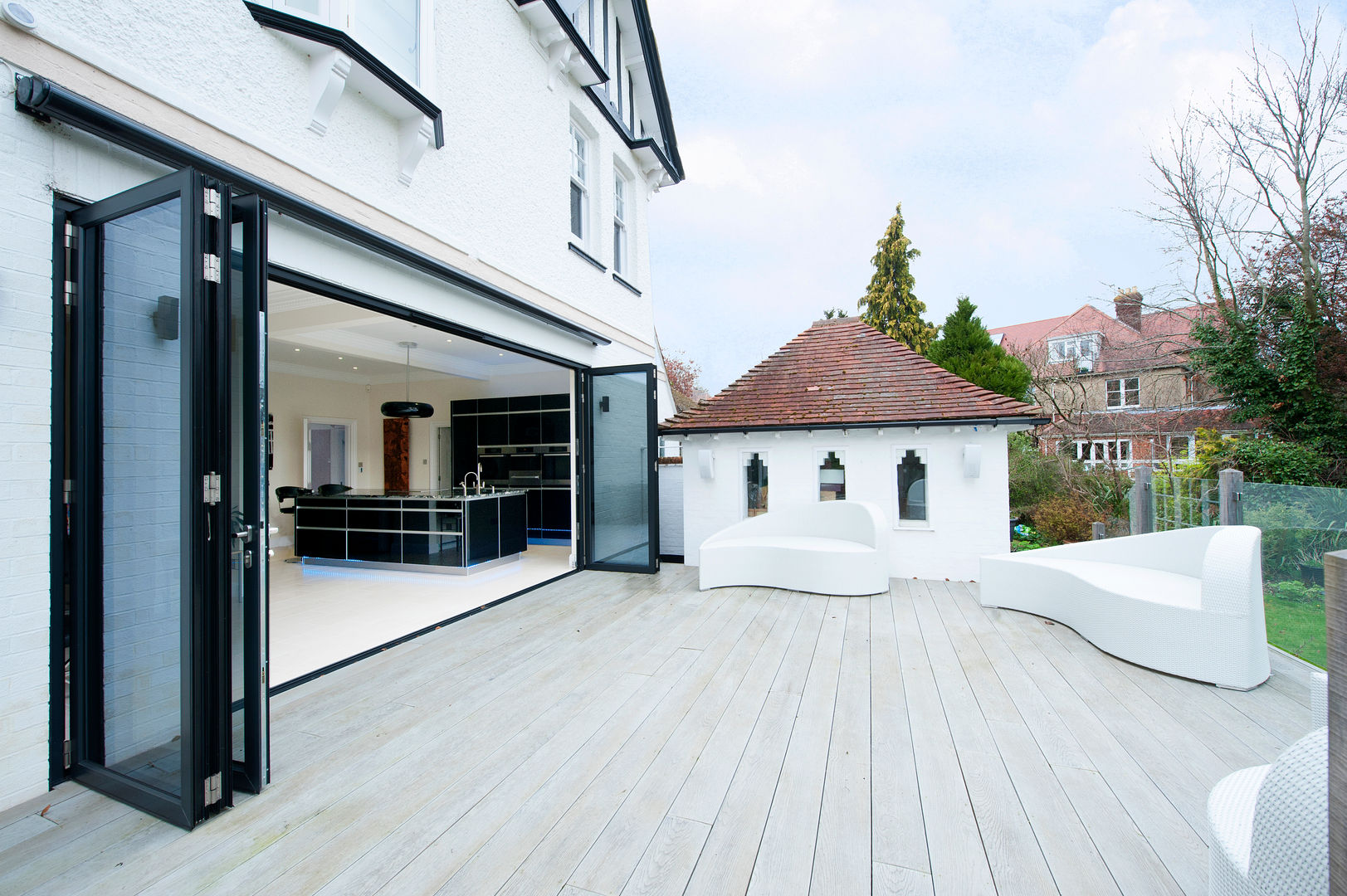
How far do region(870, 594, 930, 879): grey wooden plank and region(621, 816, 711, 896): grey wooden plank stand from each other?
0.56 m

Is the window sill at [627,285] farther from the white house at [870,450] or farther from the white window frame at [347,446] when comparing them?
the white window frame at [347,446]

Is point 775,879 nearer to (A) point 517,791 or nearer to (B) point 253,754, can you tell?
(A) point 517,791

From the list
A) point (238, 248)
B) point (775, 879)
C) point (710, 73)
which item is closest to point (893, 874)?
point (775, 879)

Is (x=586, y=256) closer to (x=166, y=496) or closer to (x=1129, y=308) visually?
(x=166, y=496)

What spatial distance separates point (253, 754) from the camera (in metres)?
2.12

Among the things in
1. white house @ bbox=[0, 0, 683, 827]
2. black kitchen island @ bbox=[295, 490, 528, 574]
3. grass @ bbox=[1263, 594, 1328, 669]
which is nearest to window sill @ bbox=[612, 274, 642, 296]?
white house @ bbox=[0, 0, 683, 827]

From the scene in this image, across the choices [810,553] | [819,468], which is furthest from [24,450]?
[819,468]

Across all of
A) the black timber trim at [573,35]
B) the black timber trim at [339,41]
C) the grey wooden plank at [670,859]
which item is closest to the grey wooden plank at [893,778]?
the grey wooden plank at [670,859]

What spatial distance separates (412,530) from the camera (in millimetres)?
6805

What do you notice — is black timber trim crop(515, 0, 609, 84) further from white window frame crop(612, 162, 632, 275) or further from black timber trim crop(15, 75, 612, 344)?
black timber trim crop(15, 75, 612, 344)

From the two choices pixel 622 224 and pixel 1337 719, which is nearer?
pixel 1337 719

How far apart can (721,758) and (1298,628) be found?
174 inches

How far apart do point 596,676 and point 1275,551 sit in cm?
519

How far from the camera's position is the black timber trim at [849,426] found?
580 cm
